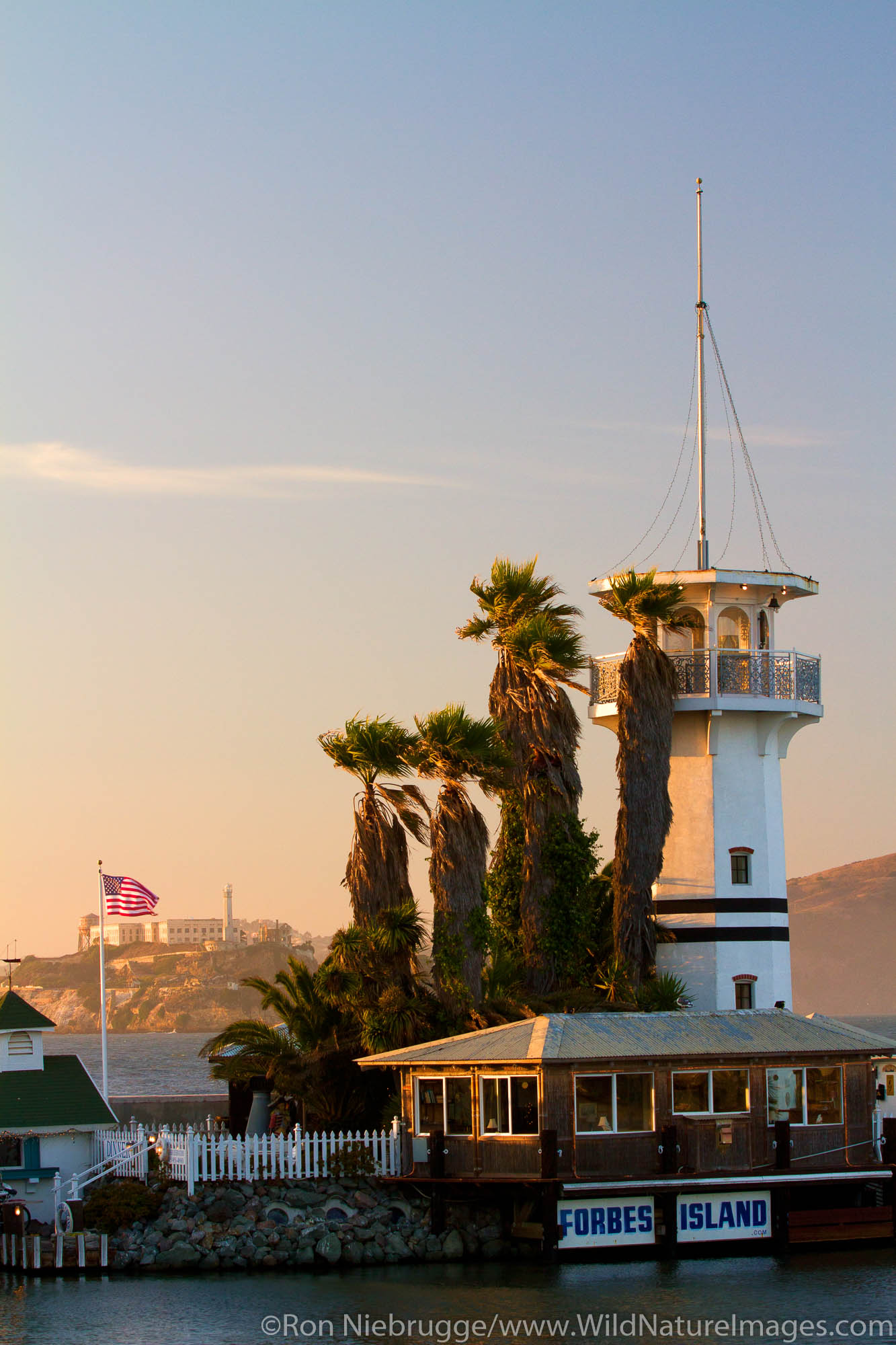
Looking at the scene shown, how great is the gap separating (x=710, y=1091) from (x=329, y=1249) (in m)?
7.40

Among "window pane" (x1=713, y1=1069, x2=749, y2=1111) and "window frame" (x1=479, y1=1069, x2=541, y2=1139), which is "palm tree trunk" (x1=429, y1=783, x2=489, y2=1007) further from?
"window pane" (x1=713, y1=1069, x2=749, y2=1111)

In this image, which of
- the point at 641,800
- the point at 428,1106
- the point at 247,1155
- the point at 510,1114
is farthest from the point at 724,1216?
the point at 641,800

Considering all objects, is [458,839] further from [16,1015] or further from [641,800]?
[16,1015]

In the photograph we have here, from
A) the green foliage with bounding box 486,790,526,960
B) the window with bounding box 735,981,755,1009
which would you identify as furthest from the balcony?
the window with bounding box 735,981,755,1009

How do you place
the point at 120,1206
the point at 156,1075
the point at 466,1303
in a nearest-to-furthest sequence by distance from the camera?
the point at 466,1303, the point at 120,1206, the point at 156,1075

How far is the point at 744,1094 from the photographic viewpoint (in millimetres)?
33344

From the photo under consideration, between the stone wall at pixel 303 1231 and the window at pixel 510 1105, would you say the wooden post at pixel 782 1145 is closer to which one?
the window at pixel 510 1105

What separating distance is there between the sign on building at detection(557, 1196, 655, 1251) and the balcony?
14534 millimetres

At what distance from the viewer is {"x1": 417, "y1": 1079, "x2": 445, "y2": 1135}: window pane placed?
3403 centimetres

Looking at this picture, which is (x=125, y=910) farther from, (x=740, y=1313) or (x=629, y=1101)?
(x=740, y=1313)

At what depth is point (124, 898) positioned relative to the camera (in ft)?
134

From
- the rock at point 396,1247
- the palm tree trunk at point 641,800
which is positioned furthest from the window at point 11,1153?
the palm tree trunk at point 641,800

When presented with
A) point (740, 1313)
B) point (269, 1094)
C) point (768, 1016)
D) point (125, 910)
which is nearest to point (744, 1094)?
point (768, 1016)

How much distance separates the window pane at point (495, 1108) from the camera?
32.6 m
